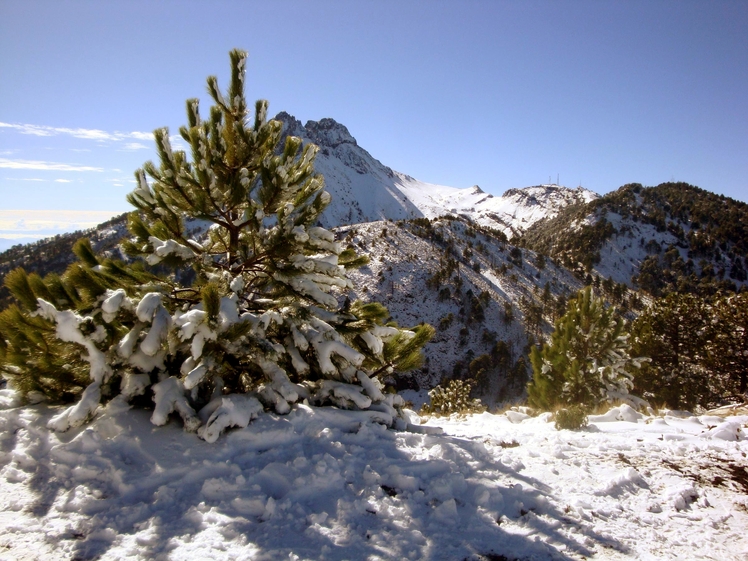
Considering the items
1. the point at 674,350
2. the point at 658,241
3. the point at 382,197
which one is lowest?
the point at 674,350

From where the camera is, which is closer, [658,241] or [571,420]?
[571,420]

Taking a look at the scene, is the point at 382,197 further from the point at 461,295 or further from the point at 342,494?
the point at 342,494

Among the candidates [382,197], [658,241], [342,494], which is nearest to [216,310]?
[342,494]

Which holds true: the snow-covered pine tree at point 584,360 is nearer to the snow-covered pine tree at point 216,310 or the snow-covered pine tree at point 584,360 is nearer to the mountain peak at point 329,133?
the snow-covered pine tree at point 216,310

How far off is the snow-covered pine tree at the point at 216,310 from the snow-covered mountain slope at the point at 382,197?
112608mm

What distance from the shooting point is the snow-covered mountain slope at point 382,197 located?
446 feet

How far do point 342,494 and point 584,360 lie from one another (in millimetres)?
13068

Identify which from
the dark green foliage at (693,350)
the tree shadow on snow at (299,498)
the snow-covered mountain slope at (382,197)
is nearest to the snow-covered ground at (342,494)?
the tree shadow on snow at (299,498)

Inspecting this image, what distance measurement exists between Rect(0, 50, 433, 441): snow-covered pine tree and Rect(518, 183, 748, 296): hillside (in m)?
76.4

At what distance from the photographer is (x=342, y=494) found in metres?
3.37

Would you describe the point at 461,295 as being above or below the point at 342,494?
above

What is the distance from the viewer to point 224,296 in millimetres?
4578

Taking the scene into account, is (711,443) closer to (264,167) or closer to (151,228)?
(264,167)

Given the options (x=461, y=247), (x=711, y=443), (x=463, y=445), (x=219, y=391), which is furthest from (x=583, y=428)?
(x=461, y=247)
